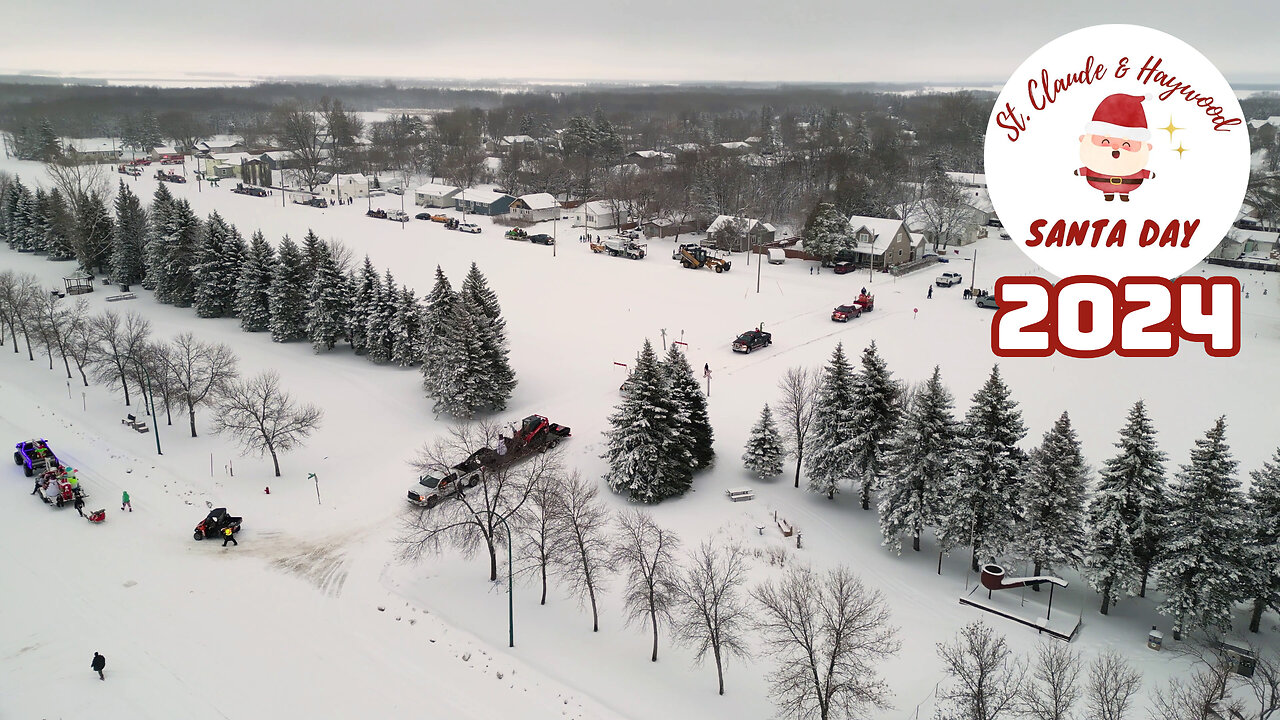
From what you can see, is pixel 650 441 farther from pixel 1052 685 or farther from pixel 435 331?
pixel 435 331

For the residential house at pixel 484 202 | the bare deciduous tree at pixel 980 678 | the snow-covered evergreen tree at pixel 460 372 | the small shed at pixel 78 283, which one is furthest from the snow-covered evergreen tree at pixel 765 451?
the residential house at pixel 484 202

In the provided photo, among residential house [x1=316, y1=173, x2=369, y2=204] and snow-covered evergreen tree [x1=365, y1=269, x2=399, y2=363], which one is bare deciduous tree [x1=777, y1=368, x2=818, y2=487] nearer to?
snow-covered evergreen tree [x1=365, y1=269, x2=399, y2=363]

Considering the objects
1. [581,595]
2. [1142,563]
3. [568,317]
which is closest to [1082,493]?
[1142,563]

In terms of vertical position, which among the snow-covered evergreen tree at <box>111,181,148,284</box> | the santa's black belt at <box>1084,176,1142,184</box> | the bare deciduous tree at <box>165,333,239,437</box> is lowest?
the bare deciduous tree at <box>165,333,239,437</box>

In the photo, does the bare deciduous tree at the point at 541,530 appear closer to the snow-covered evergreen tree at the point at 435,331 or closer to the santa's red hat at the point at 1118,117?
the snow-covered evergreen tree at the point at 435,331

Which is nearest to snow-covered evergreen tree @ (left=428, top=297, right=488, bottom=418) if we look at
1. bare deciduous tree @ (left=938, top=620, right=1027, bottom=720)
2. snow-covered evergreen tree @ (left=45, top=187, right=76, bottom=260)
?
bare deciduous tree @ (left=938, top=620, right=1027, bottom=720)

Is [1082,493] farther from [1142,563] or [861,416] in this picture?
[861,416]
